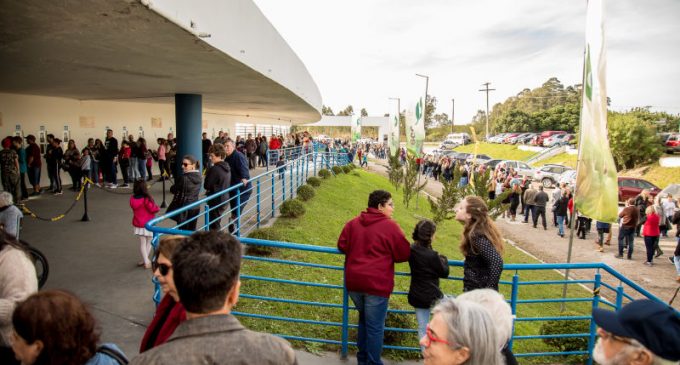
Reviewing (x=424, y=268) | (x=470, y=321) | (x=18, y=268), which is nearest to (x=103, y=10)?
(x=18, y=268)

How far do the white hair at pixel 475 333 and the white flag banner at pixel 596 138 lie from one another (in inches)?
226

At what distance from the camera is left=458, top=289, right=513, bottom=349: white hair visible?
2.08 metres

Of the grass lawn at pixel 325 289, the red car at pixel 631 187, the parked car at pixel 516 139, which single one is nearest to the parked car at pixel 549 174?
the red car at pixel 631 187

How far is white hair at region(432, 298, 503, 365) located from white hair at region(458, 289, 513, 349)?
0.26ft

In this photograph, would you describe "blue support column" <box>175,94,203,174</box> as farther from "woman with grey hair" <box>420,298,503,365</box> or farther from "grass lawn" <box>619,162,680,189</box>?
"grass lawn" <box>619,162,680,189</box>

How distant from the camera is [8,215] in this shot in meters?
5.34

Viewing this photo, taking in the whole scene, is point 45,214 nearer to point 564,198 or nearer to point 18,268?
point 18,268

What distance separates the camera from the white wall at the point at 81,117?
1337 centimetres

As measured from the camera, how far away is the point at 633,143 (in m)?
32.5

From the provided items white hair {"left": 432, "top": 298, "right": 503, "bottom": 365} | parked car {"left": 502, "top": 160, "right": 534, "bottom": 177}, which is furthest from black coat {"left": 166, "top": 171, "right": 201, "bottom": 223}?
parked car {"left": 502, "top": 160, "right": 534, "bottom": 177}

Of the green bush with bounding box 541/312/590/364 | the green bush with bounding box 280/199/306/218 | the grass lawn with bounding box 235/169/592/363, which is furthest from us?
the green bush with bounding box 280/199/306/218

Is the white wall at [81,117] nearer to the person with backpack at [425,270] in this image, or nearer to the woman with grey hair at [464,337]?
the person with backpack at [425,270]

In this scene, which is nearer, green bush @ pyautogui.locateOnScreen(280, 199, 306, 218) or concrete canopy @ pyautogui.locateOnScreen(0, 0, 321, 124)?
concrete canopy @ pyautogui.locateOnScreen(0, 0, 321, 124)

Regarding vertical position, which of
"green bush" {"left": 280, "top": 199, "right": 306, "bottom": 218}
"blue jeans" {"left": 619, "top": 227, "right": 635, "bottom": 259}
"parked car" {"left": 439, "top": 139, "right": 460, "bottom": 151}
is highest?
"parked car" {"left": 439, "top": 139, "right": 460, "bottom": 151}
